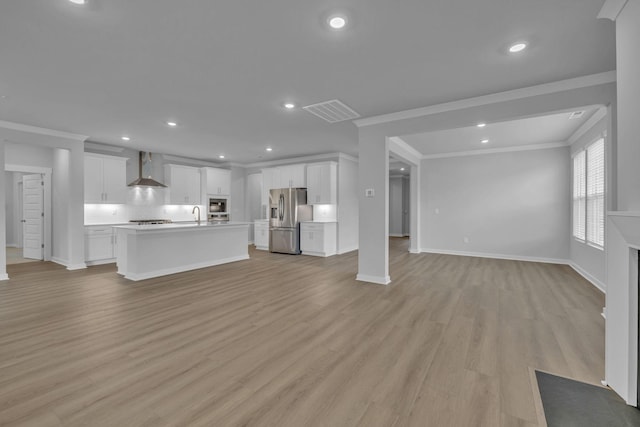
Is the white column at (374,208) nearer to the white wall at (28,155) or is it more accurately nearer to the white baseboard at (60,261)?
the white baseboard at (60,261)

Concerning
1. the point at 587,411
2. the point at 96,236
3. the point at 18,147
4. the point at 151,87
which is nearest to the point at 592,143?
the point at 587,411

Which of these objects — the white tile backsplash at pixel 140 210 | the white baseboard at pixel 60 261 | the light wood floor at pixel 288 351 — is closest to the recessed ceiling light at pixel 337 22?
the light wood floor at pixel 288 351

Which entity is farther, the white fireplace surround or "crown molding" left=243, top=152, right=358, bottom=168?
"crown molding" left=243, top=152, right=358, bottom=168

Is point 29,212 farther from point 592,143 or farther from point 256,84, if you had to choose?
point 592,143

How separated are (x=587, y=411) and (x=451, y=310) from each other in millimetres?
1678

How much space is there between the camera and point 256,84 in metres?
3.46

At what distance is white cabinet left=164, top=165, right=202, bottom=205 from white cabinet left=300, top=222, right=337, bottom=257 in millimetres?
3557

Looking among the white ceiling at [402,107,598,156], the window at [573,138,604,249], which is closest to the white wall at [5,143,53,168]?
the white ceiling at [402,107,598,156]

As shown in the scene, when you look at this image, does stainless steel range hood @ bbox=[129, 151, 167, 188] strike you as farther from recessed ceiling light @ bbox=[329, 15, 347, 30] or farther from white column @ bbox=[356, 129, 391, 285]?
recessed ceiling light @ bbox=[329, 15, 347, 30]

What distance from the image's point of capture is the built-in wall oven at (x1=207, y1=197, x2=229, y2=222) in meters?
8.89

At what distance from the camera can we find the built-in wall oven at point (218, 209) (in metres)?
8.89

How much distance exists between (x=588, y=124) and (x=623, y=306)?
4.52 metres

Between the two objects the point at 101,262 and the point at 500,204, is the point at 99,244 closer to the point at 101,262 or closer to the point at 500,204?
the point at 101,262

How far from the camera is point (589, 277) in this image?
15.9 feet
